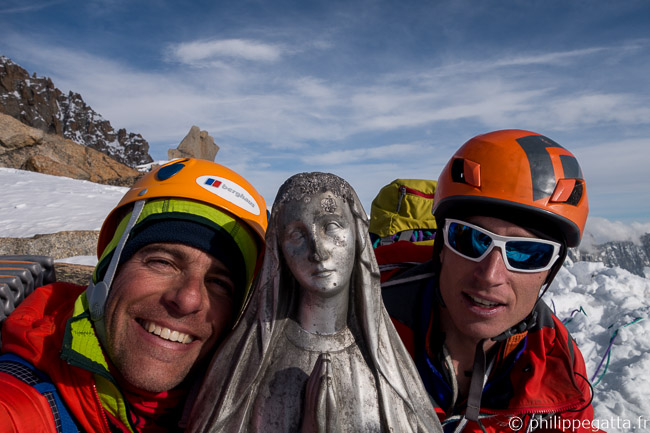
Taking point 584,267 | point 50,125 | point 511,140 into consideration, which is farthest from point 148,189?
point 50,125

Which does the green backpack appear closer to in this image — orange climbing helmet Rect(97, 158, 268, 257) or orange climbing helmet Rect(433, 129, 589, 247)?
orange climbing helmet Rect(433, 129, 589, 247)

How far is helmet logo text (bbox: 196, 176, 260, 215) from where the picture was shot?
2.63 meters

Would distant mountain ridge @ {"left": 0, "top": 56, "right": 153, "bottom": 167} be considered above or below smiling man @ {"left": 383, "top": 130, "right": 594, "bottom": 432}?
above

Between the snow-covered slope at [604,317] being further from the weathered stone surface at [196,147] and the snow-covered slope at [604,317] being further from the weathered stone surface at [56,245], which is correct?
the weathered stone surface at [196,147]

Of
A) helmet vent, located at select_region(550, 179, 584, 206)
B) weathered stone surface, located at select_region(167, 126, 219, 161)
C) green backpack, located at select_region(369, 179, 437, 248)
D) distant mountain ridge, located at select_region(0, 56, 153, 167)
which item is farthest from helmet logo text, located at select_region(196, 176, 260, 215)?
distant mountain ridge, located at select_region(0, 56, 153, 167)

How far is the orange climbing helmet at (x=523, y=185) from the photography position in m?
2.98

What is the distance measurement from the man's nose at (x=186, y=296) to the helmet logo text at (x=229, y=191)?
526 millimetres

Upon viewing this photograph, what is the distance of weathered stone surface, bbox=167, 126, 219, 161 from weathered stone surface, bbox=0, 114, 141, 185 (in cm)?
572

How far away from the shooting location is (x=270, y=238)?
1893 millimetres

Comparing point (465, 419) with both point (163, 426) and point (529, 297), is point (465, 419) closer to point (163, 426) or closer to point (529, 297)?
point (529, 297)

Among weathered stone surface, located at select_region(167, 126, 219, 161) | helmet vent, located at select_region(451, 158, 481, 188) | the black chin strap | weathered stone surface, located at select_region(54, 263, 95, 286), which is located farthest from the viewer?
weathered stone surface, located at select_region(167, 126, 219, 161)

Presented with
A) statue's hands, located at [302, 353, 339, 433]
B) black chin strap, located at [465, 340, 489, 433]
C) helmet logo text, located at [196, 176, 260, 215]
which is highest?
helmet logo text, located at [196, 176, 260, 215]

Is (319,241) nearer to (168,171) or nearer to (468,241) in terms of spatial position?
(168,171)

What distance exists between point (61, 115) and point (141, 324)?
109 m
